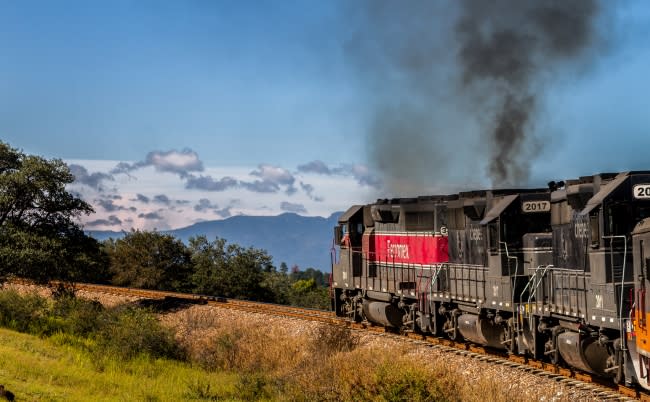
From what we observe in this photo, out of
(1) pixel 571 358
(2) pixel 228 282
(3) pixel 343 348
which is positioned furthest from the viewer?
(2) pixel 228 282

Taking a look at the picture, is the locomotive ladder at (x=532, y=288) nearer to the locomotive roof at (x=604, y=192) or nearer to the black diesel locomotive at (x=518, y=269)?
the black diesel locomotive at (x=518, y=269)

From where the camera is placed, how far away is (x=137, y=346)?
29688mm

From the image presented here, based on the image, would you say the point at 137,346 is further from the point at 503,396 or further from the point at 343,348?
the point at 503,396

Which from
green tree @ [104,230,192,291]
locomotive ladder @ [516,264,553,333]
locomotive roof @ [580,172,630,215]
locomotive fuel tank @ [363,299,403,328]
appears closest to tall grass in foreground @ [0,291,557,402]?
locomotive fuel tank @ [363,299,403,328]

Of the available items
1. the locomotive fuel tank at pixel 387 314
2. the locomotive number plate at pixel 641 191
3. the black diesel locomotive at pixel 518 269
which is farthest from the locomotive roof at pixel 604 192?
the locomotive fuel tank at pixel 387 314

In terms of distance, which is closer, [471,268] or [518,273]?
[518,273]

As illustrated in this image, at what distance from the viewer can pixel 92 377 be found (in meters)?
24.8

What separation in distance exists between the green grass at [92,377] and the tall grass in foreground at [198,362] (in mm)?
42

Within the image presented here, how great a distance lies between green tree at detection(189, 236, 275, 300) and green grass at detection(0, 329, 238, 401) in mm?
25493

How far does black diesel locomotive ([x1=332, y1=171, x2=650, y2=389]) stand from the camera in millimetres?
16141

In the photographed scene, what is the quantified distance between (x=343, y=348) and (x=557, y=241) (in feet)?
28.8

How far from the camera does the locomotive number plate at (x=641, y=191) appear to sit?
1606 centimetres

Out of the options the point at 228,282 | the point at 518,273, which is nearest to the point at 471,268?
the point at 518,273

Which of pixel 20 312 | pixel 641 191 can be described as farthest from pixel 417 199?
pixel 20 312
